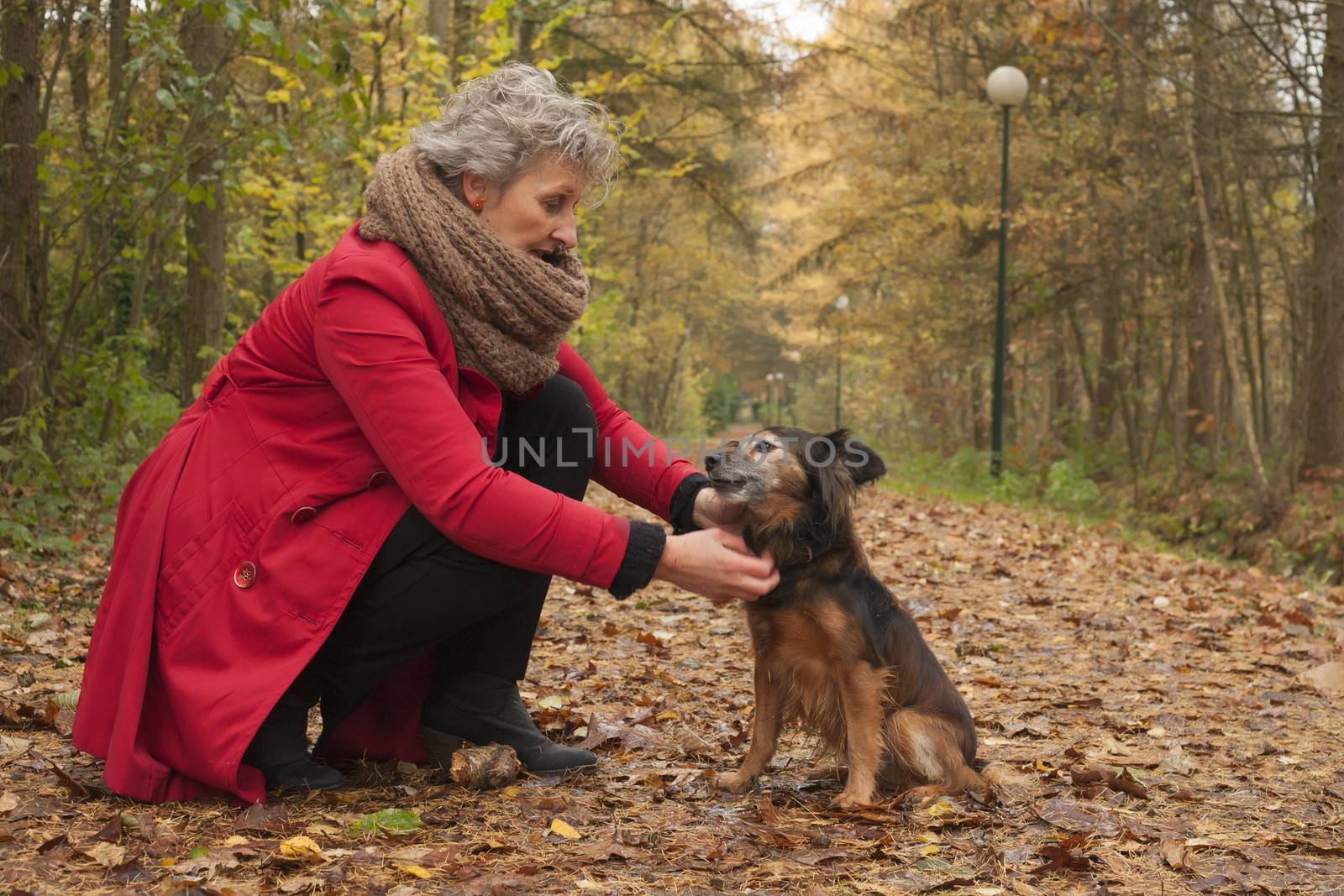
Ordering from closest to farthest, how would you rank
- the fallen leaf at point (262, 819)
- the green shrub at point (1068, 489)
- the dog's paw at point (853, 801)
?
the fallen leaf at point (262, 819) < the dog's paw at point (853, 801) < the green shrub at point (1068, 489)

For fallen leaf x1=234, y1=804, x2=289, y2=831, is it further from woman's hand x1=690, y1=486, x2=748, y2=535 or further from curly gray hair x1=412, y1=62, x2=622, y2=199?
curly gray hair x1=412, y1=62, x2=622, y2=199

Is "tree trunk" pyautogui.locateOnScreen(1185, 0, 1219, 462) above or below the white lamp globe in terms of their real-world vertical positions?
below

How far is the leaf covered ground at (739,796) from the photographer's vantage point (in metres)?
2.56

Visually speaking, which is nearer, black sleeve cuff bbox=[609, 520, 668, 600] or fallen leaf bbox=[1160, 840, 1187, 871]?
fallen leaf bbox=[1160, 840, 1187, 871]

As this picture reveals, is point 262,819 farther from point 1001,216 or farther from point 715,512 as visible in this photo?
point 1001,216

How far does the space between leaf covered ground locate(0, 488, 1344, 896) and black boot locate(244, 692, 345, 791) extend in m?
0.06

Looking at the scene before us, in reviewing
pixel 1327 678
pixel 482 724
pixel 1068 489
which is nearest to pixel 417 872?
pixel 482 724

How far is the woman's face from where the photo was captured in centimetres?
301

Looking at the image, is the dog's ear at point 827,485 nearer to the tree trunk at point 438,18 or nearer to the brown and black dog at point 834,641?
the brown and black dog at point 834,641

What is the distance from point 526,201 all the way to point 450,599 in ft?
3.53

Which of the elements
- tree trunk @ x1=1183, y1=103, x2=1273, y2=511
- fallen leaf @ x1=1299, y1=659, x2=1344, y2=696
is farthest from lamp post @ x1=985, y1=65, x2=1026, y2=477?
fallen leaf @ x1=1299, y1=659, x2=1344, y2=696

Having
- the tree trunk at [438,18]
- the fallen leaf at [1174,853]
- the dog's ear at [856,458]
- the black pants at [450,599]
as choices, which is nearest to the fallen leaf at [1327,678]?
the fallen leaf at [1174,853]

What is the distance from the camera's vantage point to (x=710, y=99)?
17.4 m

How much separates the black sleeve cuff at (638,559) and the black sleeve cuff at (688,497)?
669mm
